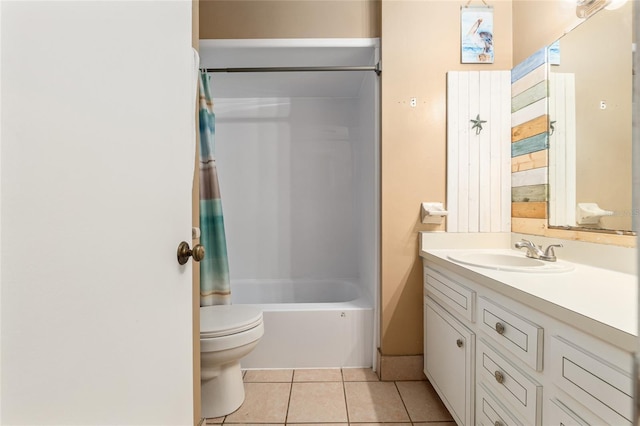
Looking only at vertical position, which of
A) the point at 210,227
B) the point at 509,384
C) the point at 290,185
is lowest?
the point at 509,384

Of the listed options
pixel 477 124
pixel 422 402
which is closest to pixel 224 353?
pixel 422 402

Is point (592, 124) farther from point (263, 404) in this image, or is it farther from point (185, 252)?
point (263, 404)

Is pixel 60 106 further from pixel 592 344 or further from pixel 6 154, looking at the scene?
pixel 592 344

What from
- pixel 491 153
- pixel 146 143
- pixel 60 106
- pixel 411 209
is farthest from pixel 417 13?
pixel 60 106

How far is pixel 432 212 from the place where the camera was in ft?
5.65

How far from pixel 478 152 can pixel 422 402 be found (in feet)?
4.66

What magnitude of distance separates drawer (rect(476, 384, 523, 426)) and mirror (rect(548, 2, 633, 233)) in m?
0.82

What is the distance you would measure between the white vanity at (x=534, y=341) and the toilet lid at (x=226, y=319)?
968 mm

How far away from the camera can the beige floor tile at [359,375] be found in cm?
179

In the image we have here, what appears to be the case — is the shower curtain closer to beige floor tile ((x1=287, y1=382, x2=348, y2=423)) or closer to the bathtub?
the bathtub

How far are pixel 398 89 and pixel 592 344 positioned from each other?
1.51 meters

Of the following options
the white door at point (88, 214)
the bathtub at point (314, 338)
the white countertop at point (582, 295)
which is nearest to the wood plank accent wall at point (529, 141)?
the white countertop at point (582, 295)

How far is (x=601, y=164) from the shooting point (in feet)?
4.05

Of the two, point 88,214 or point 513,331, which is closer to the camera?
point 88,214
